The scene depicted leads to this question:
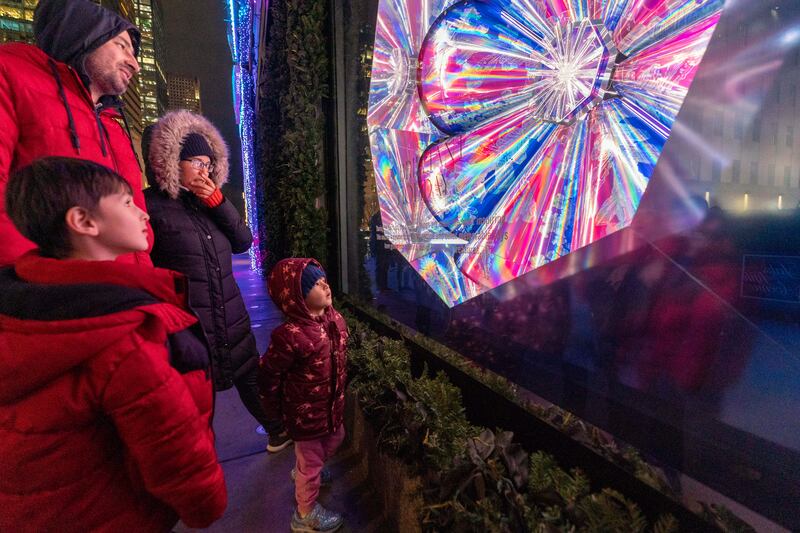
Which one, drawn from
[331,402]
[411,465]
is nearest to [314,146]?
[331,402]

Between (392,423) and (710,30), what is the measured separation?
74.2 inches

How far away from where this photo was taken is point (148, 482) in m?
0.91

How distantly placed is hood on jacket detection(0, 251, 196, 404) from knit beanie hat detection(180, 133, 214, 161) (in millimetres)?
1193

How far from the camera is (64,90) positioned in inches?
60.0

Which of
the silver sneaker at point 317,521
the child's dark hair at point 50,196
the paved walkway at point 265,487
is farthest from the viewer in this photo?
the paved walkway at point 265,487

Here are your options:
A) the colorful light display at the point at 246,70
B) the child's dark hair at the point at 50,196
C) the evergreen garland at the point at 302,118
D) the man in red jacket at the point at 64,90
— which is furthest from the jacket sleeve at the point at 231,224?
the colorful light display at the point at 246,70

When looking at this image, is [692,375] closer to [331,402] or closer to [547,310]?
[547,310]

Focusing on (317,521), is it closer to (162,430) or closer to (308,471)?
(308,471)

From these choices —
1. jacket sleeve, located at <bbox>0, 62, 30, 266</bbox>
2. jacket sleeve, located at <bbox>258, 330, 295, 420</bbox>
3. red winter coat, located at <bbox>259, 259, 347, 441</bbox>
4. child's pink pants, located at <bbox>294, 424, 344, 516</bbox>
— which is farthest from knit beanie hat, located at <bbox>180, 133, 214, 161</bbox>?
child's pink pants, located at <bbox>294, 424, 344, 516</bbox>

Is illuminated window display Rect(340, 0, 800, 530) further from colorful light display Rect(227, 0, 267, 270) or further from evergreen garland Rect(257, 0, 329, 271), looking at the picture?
colorful light display Rect(227, 0, 267, 270)

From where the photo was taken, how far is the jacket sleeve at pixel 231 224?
210cm

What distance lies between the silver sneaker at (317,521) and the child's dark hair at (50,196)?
1.53m

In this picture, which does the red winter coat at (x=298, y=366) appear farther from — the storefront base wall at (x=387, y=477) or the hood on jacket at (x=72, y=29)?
the hood on jacket at (x=72, y=29)

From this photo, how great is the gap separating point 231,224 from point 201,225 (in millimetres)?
149
